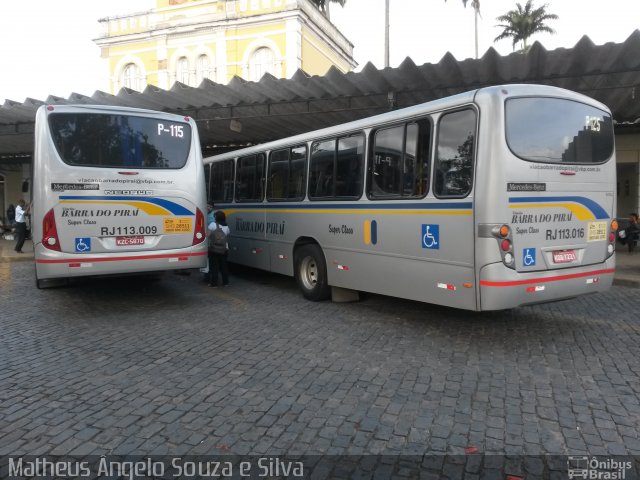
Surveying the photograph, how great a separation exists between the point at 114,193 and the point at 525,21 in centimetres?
4735

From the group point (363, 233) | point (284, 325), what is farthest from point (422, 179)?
point (284, 325)

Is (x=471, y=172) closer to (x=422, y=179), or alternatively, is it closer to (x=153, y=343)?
(x=422, y=179)

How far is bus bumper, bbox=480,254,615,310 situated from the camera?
16.9ft

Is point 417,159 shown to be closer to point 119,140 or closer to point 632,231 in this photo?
point 119,140

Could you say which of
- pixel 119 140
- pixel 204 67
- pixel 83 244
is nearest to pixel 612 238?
pixel 119 140

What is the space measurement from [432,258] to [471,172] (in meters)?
1.15

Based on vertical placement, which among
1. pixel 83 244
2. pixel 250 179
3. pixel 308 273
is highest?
pixel 250 179

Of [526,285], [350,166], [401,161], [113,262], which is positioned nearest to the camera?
[526,285]

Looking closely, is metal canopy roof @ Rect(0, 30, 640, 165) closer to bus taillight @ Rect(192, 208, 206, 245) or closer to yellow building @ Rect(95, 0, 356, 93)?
bus taillight @ Rect(192, 208, 206, 245)

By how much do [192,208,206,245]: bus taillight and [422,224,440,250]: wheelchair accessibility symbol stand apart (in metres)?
3.80

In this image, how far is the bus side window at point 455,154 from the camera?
5371 mm

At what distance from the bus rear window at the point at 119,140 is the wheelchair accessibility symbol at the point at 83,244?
3.59ft

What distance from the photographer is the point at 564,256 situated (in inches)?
218

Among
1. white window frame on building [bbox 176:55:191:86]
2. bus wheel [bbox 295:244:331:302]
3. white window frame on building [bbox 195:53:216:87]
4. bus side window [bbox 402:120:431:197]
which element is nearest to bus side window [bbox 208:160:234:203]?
bus wheel [bbox 295:244:331:302]
